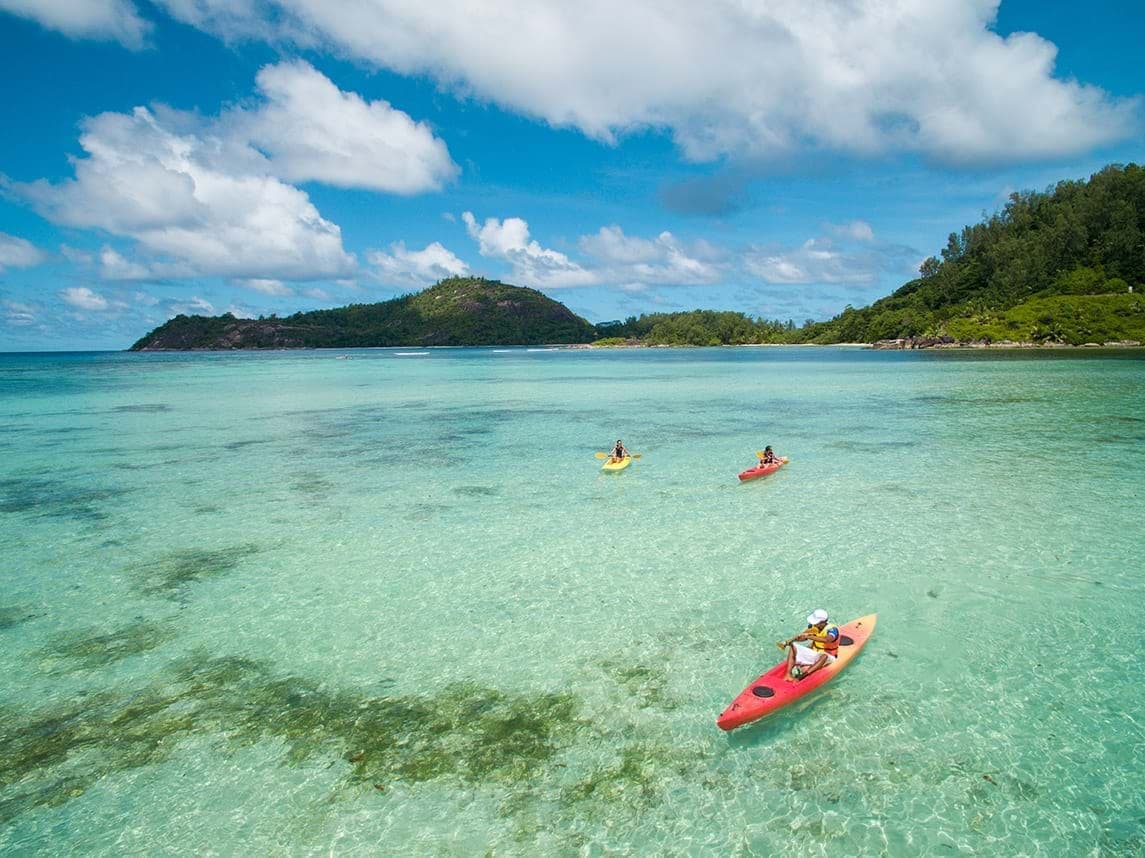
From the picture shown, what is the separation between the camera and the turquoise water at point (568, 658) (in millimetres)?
9102

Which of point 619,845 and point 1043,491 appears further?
point 1043,491

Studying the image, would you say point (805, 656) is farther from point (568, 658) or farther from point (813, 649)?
point (568, 658)

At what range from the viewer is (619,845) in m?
8.61

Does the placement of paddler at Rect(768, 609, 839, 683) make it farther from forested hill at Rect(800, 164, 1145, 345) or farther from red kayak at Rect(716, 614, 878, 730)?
forested hill at Rect(800, 164, 1145, 345)

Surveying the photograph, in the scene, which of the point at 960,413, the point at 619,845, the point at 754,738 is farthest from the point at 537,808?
the point at 960,413

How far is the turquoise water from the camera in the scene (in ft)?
29.9

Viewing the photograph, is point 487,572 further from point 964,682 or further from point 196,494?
point 196,494

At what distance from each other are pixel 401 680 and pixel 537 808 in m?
4.54

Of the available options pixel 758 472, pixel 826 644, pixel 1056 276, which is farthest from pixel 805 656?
pixel 1056 276

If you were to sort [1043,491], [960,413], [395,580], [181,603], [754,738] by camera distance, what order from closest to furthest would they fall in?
[754,738]
[181,603]
[395,580]
[1043,491]
[960,413]

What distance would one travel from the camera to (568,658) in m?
13.4

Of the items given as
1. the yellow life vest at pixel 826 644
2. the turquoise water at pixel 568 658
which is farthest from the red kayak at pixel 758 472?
the yellow life vest at pixel 826 644

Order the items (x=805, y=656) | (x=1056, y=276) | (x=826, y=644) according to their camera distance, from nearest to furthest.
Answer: (x=805, y=656) < (x=826, y=644) < (x=1056, y=276)

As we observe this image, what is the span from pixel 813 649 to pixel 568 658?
491 cm
